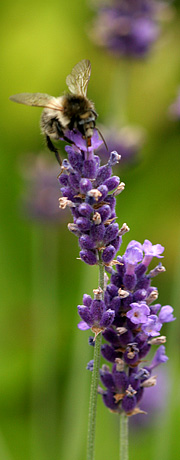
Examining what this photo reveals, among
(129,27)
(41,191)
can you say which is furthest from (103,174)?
(41,191)

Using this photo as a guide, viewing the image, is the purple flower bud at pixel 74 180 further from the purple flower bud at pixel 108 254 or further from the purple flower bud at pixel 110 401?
the purple flower bud at pixel 110 401

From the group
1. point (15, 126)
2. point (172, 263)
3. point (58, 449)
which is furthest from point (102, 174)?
point (15, 126)

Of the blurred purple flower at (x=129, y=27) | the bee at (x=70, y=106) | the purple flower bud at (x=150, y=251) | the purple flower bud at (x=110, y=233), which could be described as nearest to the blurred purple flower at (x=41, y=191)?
the blurred purple flower at (x=129, y=27)

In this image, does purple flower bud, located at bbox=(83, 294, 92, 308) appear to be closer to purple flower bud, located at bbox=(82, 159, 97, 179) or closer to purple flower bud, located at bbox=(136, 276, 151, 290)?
purple flower bud, located at bbox=(136, 276, 151, 290)

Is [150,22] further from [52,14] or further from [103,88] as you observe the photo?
[52,14]

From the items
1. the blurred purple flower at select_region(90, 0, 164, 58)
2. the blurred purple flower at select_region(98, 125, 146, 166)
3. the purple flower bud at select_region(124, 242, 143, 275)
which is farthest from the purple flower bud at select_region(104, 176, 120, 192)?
the blurred purple flower at select_region(90, 0, 164, 58)

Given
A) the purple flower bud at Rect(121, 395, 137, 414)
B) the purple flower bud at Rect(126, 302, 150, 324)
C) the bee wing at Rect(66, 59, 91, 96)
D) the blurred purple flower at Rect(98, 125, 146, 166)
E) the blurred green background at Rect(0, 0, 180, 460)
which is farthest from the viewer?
the blurred green background at Rect(0, 0, 180, 460)
